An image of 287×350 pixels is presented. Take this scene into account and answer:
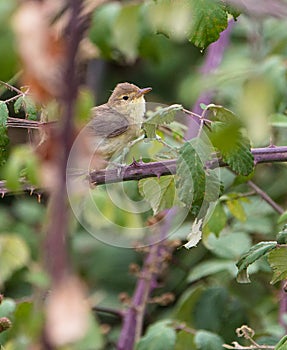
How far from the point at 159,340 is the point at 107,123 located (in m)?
0.83

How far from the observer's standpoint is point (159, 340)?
100 inches

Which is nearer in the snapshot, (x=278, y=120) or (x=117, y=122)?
(x=278, y=120)

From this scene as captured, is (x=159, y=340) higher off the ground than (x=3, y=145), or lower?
lower

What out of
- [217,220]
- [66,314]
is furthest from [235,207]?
[66,314]

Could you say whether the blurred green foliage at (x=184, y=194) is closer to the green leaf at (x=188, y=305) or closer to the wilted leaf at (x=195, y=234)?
the green leaf at (x=188, y=305)

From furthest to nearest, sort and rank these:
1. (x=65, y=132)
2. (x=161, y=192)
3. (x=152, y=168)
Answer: (x=161, y=192), (x=152, y=168), (x=65, y=132)

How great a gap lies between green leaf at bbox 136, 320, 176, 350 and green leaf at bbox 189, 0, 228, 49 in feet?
3.24

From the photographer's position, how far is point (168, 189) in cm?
211

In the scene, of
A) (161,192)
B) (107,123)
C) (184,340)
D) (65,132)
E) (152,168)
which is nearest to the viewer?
(65,132)

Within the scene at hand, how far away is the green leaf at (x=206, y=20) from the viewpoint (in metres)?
1.85

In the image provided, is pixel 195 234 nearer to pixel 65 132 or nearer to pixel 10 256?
pixel 10 256

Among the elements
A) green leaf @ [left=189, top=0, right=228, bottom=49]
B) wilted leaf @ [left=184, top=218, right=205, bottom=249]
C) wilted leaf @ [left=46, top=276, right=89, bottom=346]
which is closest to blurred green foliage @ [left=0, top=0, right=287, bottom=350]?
green leaf @ [left=189, top=0, right=228, bottom=49]

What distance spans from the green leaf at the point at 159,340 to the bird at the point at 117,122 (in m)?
0.56

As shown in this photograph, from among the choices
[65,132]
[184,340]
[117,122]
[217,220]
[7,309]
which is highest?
[65,132]
